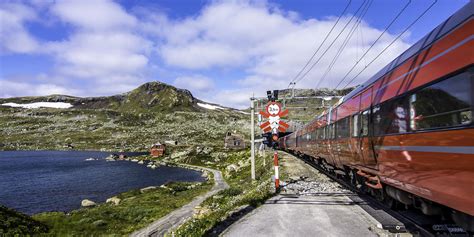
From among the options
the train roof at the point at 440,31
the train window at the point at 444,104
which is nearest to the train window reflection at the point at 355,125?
the train roof at the point at 440,31

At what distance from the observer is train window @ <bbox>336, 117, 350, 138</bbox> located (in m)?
17.3

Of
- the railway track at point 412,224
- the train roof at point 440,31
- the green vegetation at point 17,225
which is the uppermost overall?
the train roof at point 440,31

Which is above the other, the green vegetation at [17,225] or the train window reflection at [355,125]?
the train window reflection at [355,125]

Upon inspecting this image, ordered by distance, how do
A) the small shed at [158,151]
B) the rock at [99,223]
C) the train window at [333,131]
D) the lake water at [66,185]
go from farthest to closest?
1. the small shed at [158,151]
2. the lake water at [66,185]
3. the rock at [99,223]
4. the train window at [333,131]

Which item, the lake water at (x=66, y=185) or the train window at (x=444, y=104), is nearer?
the train window at (x=444, y=104)

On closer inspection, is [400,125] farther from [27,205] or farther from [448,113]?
[27,205]

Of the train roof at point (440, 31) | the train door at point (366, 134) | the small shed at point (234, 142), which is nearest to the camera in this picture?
the train roof at point (440, 31)

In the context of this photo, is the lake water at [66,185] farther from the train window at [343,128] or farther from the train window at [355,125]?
the train window at [355,125]

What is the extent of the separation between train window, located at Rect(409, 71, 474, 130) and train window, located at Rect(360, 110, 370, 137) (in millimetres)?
4441

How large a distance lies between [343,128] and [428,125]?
32.7ft

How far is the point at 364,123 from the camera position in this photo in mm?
14242

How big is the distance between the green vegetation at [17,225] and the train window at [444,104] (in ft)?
84.1

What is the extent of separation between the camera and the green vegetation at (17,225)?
25.2 meters

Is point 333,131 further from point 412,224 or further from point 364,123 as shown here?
point 412,224
